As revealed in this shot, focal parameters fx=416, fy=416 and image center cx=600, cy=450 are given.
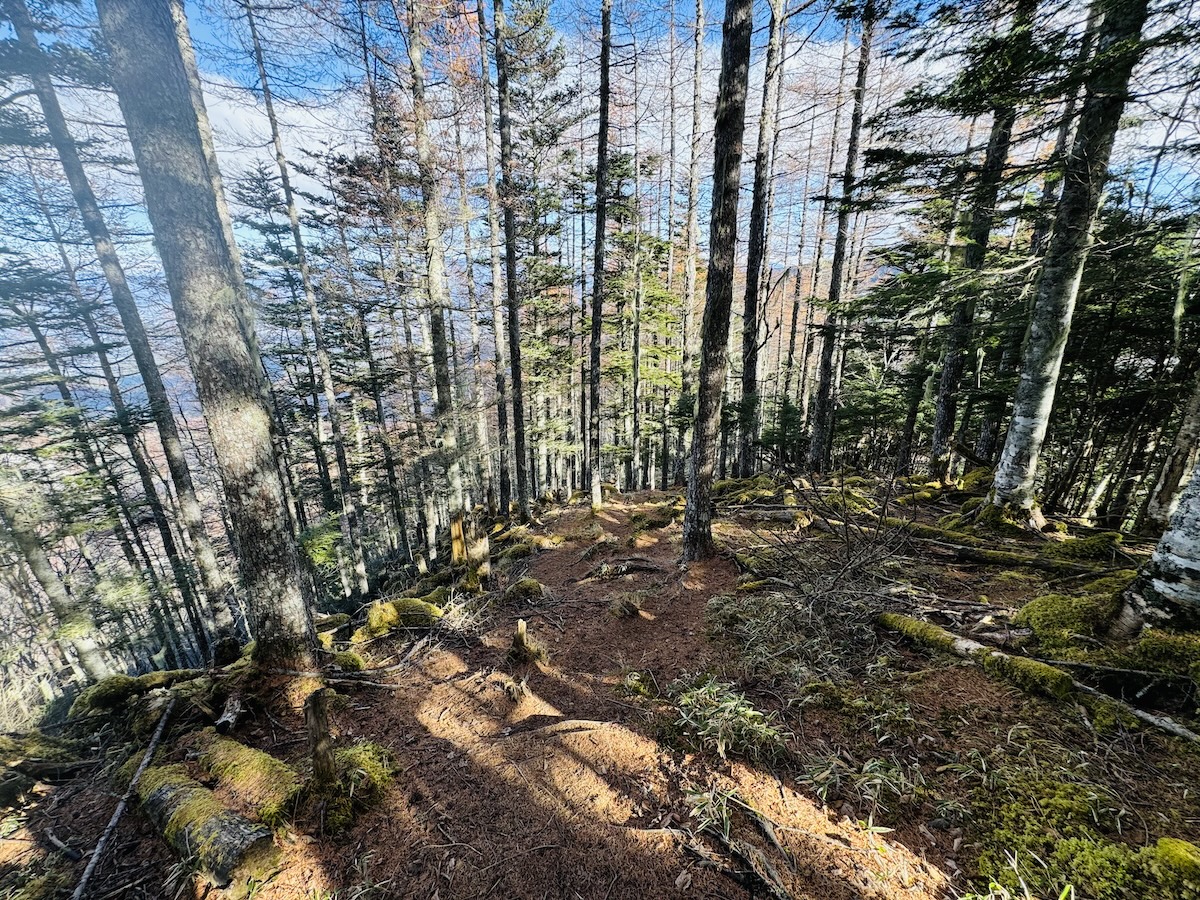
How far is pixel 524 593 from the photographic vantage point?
6801 millimetres

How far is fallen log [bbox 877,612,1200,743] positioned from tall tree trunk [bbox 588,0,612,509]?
9.27 metres

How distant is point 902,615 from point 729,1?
735 cm

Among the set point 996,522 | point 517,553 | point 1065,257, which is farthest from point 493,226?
point 996,522

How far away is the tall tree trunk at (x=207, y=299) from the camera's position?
134 inches

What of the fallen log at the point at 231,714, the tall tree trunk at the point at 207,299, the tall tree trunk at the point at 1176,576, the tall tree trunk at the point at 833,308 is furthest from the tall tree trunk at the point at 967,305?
the fallen log at the point at 231,714

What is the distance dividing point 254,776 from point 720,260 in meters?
7.05

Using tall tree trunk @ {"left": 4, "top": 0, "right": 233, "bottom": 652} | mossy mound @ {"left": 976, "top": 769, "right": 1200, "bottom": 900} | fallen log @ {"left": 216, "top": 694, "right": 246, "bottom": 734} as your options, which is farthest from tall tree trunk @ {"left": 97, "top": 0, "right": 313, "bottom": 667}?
tall tree trunk @ {"left": 4, "top": 0, "right": 233, "bottom": 652}

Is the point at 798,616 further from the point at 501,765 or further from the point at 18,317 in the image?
the point at 18,317

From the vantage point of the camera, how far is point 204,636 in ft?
44.4

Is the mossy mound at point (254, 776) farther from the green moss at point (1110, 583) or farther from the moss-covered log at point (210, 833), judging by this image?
the green moss at point (1110, 583)

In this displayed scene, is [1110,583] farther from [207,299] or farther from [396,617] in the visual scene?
[207,299]

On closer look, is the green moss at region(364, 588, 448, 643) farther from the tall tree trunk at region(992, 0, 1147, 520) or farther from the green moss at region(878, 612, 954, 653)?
the tall tree trunk at region(992, 0, 1147, 520)

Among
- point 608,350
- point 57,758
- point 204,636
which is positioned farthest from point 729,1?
point 204,636

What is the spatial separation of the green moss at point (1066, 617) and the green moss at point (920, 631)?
0.62m
